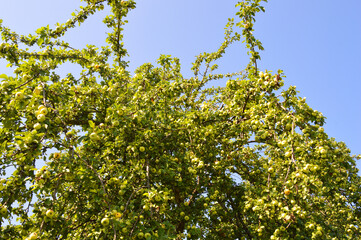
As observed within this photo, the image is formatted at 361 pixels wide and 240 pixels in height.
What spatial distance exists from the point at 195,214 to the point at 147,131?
68.4 inches

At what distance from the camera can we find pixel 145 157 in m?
3.80

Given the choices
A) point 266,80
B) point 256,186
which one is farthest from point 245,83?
point 256,186

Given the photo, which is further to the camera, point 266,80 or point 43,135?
point 266,80

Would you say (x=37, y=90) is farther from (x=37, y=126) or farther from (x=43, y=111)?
(x=37, y=126)

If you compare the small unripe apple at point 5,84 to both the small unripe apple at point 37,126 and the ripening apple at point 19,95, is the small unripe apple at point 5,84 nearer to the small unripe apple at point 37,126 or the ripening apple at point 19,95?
the ripening apple at point 19,95

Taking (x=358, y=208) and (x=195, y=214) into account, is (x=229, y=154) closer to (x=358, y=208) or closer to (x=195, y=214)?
(x=195, y=214)

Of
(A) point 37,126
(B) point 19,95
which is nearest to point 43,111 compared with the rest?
(A) point 37,126

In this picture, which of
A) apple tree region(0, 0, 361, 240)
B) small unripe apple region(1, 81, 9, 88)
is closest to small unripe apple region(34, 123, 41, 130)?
apple tree region(0, 0, 361, 240)

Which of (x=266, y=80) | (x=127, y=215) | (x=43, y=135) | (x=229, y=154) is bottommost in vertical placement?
(x=127, y=215)

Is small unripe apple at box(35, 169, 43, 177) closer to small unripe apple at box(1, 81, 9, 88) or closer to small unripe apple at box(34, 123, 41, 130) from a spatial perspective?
small unripe apple at box(34, 123, 41, 130)

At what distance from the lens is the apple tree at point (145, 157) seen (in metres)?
2.82

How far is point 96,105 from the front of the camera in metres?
4.13

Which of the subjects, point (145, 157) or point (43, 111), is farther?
point (145, 157)

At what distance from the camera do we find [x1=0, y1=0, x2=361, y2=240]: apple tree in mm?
2818
